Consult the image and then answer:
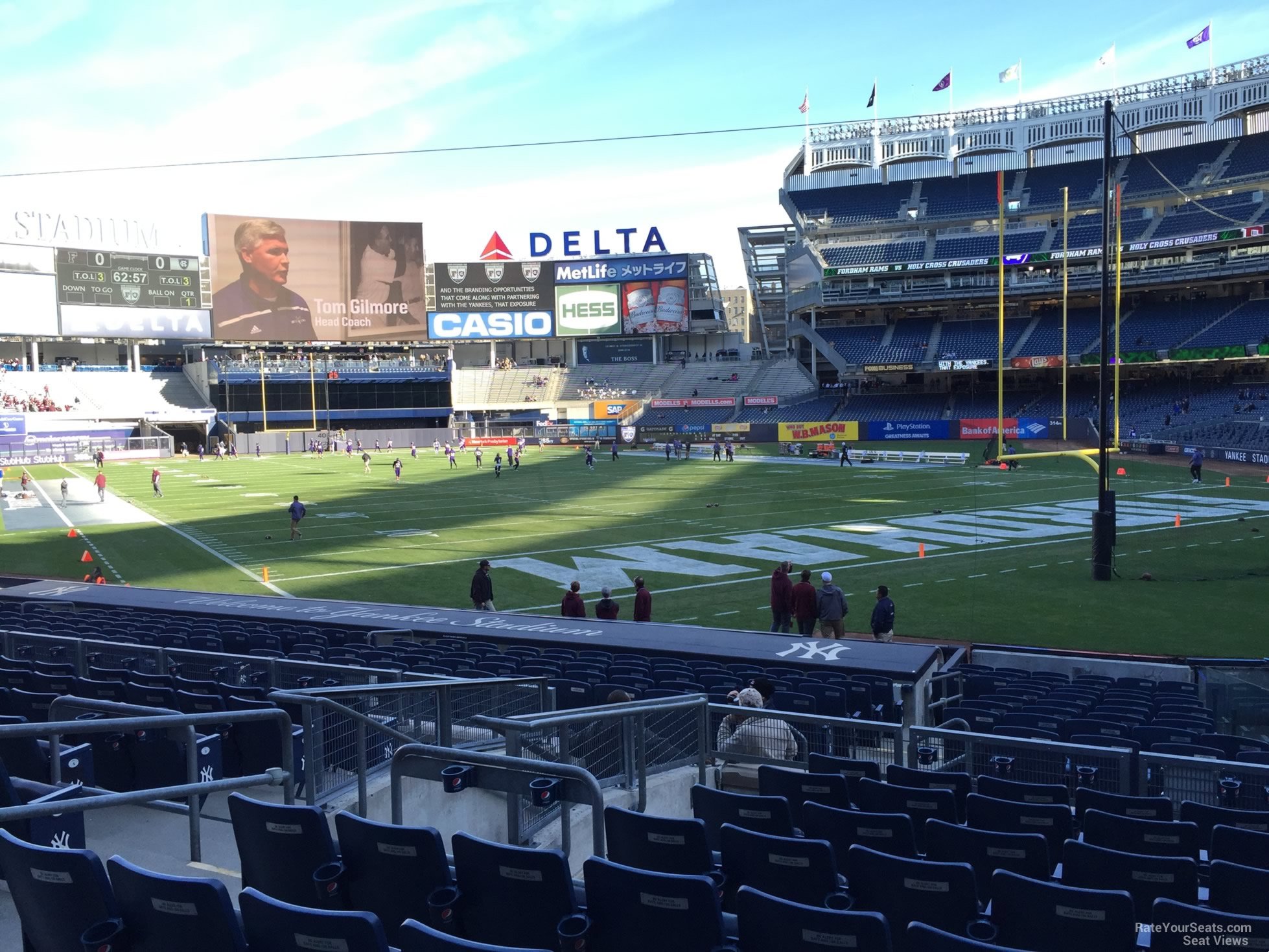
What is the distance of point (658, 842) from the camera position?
4.87m

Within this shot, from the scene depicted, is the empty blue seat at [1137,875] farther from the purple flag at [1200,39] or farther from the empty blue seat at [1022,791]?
the purple flag at [1200,39]

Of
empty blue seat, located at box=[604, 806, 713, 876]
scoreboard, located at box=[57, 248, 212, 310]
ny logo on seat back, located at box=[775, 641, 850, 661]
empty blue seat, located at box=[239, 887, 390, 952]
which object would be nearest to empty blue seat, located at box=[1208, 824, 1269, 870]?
empty blue seat, located at box=[604, 806, 713, 876]

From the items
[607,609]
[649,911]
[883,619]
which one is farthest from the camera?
[607,609]

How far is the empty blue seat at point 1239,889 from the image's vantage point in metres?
4.66

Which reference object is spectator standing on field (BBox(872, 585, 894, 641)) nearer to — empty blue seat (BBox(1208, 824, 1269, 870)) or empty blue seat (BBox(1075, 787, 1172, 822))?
empty blue seat (BBox(1075, 787, 1172, 822))

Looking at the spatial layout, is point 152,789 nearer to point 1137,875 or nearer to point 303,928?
point 303,928

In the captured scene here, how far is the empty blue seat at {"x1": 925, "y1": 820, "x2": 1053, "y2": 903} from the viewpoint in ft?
17.2

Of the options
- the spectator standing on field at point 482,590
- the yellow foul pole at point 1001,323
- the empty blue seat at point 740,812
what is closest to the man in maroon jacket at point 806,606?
the spectator standing on field at point 482,590

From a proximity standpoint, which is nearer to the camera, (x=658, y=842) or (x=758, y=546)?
(x=658, y=842)

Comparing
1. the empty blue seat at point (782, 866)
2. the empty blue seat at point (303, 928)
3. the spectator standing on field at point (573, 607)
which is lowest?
the spectator standing on field at point (573, 607)

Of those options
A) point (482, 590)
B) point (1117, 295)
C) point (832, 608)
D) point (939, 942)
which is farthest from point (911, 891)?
point (1117, 295)

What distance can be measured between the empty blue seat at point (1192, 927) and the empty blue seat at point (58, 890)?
400cm

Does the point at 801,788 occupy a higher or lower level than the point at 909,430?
lower

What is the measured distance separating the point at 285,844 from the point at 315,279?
95141 mm
